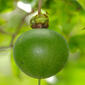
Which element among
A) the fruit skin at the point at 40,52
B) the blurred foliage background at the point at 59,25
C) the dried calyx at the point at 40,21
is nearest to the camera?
the fruit skin at the point at 40,52

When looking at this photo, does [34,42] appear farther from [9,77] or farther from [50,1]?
[9,77]

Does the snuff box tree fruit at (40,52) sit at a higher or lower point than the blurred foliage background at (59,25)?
lower

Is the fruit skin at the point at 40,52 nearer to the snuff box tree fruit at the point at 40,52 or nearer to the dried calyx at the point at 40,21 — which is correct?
the snuff box tree fruit at the point at 40,52

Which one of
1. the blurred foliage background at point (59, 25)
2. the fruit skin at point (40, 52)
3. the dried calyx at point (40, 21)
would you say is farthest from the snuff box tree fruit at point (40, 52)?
the blurred foliage background at point (59, 25)

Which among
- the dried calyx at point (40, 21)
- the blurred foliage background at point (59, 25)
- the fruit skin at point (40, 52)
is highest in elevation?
the blurred foliage background at point (59, 25)

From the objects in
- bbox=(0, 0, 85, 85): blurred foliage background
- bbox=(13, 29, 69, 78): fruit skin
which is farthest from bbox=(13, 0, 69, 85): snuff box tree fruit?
bbox=(0, 0, 85, 85): blurred foliage background

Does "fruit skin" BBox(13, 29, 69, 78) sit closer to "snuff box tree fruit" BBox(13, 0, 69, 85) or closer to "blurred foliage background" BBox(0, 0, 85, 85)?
"snuff box tree fruit" BBox(13, 0, 69, 85)

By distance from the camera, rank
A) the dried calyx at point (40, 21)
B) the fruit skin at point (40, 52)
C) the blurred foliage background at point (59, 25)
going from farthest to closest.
Answer: 1. the blurred foliage background at point (59, 25)
2. the dried calyx at point (40, 21)
3. the fruit skin at point (40, 52)

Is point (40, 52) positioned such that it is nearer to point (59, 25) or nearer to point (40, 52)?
point (40, 52)
